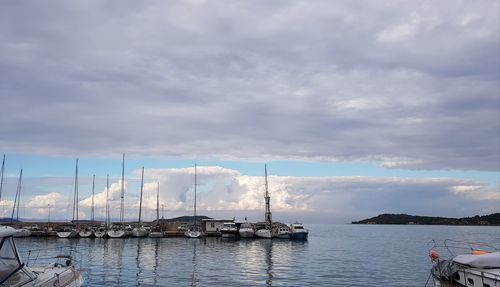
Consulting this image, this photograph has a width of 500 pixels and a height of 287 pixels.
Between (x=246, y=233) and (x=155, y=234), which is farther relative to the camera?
(x=246, y=233)

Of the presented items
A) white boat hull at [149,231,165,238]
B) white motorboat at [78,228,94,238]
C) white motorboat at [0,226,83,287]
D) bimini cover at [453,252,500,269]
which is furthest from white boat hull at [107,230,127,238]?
bimini cover at [453,252,500,269]

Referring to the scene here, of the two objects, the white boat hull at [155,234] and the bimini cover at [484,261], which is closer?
the bimini cover at [484,261]

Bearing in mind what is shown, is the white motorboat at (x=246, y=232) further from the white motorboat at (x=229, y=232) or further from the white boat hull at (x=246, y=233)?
the white motorboat at (x=229, y=232)

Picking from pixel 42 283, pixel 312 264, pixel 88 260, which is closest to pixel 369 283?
pixel 312 264

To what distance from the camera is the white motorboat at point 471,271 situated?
20.5 m

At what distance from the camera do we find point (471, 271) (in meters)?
22.0

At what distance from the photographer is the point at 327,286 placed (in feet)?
122

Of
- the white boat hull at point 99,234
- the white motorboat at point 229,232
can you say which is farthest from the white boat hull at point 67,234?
the white motorboat at point 229,232

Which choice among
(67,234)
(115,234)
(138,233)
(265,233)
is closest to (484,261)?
(265,233)

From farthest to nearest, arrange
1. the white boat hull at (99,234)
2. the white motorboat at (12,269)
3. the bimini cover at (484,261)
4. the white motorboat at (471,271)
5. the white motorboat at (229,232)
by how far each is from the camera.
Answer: the white motorboat at (229,232) → the white boat hull at (99,234) → the bimini cover at (484,261) → the white motorboat at (471,271) → the white motorboat at (12,269)

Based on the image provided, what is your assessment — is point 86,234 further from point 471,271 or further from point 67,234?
point 471,271

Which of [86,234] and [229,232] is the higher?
[86,234]

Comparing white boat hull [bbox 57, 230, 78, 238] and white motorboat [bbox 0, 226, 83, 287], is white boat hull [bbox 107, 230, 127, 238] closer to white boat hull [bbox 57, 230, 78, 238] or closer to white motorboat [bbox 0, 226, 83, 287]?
white boat hull [bbox 57, 230, 78, 238]

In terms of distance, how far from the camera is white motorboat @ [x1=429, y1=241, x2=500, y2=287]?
2048 centimetres
